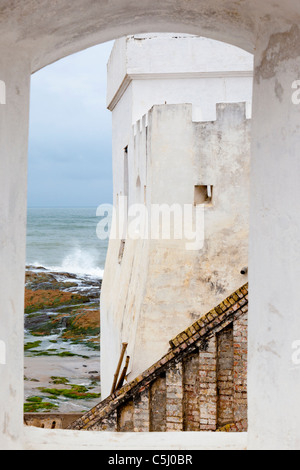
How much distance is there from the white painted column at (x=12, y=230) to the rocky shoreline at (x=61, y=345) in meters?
13.4

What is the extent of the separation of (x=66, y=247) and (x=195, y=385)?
56.2 meters

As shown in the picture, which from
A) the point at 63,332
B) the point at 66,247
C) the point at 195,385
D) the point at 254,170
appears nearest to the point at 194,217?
the point at 195,385

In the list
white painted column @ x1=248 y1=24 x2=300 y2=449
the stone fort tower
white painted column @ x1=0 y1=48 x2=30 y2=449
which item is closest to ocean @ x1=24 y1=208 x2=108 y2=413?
the stone fort tower

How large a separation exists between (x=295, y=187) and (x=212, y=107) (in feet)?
31.4

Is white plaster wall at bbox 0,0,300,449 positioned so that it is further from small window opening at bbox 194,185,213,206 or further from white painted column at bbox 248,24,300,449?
small window opening at bbox 194,185,213,206

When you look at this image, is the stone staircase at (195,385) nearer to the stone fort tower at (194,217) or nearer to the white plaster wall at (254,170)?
the stone fort tower at (194,217)

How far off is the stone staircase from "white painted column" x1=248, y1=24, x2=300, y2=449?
10.5 feet

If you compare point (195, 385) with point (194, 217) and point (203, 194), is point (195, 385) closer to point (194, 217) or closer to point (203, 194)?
point (194, 217)

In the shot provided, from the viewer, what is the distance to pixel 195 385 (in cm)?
671

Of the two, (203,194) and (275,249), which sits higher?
(203,194)

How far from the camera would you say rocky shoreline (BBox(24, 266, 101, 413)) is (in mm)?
17625

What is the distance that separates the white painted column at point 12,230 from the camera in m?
3.09

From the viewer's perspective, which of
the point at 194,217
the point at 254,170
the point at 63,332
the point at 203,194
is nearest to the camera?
the point at 254,170
